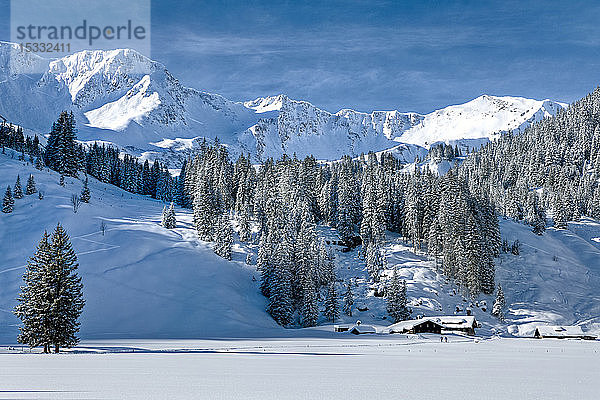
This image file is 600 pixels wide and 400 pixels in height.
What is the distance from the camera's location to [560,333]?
70.0 m

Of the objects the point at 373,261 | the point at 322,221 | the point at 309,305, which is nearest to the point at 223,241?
the point at 309,305

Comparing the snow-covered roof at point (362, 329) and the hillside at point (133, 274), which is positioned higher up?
the hillside at point (133, 274)

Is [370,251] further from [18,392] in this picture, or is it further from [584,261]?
[18,392]

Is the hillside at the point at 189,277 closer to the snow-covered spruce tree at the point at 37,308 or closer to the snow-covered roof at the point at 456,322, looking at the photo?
the snow-covered roof at the point at 456,322

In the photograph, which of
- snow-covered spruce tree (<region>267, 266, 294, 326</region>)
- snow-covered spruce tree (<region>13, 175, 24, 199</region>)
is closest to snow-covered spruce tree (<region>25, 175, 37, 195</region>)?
snow-covered spruce tree (<region>13, 175, 24, 199</region>)

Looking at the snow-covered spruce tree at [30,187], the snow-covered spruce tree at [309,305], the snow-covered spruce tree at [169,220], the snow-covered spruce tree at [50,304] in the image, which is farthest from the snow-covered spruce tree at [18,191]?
the snow-covered spruce tree at [309,305]

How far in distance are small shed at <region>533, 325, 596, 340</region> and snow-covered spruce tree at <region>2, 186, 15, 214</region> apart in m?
89.1

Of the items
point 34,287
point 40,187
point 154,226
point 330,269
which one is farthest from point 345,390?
point 40,187

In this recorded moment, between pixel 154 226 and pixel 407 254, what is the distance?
55208 mm

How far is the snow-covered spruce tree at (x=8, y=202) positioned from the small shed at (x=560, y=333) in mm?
89083

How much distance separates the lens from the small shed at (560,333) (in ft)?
227

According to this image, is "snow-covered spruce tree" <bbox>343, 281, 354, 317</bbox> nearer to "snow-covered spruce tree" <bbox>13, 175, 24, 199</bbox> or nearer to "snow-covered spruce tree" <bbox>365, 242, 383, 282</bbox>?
"snow-covered spruce tree" <bbox>365, 242, 383, 282</bbox>

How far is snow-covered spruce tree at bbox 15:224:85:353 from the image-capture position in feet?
117

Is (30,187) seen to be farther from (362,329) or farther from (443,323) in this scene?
(443,323)
